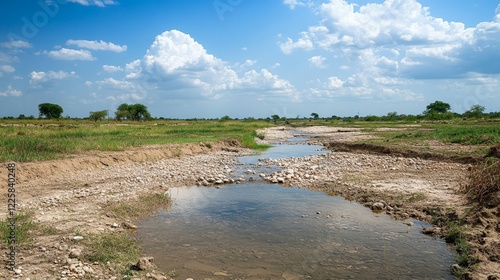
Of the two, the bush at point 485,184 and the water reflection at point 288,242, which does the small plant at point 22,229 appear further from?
the bush at point 485,184

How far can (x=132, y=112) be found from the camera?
113875mm

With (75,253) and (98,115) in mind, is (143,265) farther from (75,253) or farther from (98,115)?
(98,115)

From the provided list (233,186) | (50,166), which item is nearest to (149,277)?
(233,186)

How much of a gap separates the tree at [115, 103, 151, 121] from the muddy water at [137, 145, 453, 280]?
108066 millimetres

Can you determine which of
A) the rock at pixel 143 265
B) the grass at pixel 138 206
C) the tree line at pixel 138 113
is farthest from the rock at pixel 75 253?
the tree line at pixel 138 113

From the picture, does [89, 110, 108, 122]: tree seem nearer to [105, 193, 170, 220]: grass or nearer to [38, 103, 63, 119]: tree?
[38, 103, 63, 119]: tree

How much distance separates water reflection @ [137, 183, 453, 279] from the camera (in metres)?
6.75

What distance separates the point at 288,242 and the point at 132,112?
374 ft

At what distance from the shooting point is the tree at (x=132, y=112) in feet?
367

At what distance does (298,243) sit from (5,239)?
639cm

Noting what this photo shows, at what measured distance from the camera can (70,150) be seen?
65.8 feet

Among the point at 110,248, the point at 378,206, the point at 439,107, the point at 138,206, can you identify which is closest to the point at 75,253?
the point at 110,248

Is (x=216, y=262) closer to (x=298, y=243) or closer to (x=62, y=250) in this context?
(x=298, y=243)

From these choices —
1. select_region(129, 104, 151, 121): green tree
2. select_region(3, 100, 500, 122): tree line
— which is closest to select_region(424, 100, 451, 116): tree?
select_region(3, 100, 500, 122): tree line
